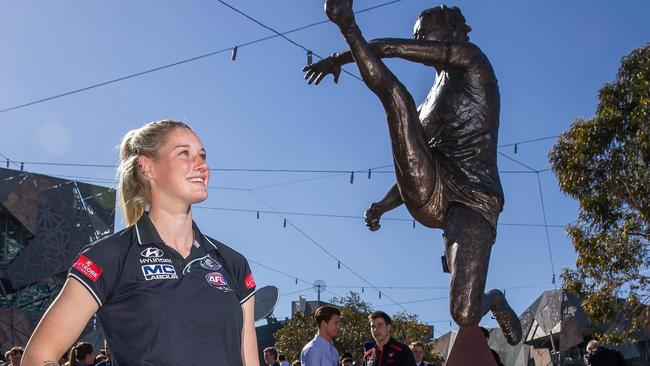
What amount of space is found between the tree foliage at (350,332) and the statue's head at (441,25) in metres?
33.9

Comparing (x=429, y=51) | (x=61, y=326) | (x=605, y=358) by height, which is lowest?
(x=61, y=326)

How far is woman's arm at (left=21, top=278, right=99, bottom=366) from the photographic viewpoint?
6.43ft

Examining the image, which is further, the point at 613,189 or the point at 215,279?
the point at 613,189

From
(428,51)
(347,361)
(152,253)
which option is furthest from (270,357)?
(152,253)

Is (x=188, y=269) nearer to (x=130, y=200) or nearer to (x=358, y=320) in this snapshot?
(x=130, y=200)

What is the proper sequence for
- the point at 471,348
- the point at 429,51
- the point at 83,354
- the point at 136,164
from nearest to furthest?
1. the point at 136,164
2. the point at 471,348
3. the point at 429,51
4. the point at 83,354

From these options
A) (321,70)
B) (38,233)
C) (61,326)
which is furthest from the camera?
(38,233)

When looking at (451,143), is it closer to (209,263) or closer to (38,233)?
Result: (209,263)

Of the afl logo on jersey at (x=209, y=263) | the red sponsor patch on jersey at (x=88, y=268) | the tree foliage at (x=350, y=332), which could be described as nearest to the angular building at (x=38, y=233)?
the tree foliage at (x=350, y=332)

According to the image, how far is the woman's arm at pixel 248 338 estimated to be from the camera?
2.40 m

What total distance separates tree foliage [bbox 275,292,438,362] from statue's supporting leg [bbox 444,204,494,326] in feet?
112

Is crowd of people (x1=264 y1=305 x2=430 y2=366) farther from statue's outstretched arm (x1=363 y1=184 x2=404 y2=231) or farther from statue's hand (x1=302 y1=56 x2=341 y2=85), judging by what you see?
statue's hand (x1=302 y1=56 x2=341 y2=85)

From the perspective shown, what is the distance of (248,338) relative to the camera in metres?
2.41

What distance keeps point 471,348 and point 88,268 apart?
2.47 m
